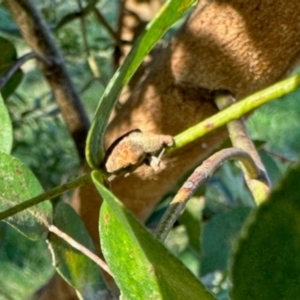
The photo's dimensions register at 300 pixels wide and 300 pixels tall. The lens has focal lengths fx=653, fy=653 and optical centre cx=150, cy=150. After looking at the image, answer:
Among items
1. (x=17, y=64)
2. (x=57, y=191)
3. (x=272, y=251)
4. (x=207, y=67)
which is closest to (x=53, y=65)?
(x=17, y=64)

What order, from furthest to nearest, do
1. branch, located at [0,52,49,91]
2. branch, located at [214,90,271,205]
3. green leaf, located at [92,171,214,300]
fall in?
branch, located at [0,52,49,91], branch, located at [214,90,271,205], green leaf, located at [92,171,214,300]

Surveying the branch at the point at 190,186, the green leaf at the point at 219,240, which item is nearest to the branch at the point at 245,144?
the branch at the point at 190,186

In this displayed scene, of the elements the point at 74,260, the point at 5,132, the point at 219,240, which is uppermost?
the point at 5,132

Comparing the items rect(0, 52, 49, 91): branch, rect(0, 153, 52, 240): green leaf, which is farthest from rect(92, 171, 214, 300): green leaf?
rect(0, 52, 49, 91): branch

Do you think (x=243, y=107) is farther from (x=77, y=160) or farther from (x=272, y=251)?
(x=77, y=160)

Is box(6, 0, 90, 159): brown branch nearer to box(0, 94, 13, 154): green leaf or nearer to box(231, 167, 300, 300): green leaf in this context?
box(0, 94, 13, 154): green leaf

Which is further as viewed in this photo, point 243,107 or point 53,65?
point 53,65

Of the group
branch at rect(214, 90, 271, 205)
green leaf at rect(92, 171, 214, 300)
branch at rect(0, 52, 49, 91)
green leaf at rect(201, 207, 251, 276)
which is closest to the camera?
green leaf at rect(92, 171, 214, 300)
